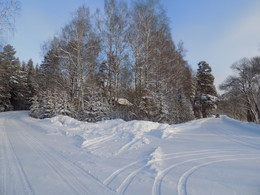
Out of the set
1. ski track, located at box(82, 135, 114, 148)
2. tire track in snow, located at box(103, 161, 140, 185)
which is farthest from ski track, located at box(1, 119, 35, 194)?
ski track, located at box(82, 135, 114, 148)

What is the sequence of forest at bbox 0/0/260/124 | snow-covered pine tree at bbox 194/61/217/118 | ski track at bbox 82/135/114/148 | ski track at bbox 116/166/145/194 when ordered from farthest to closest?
snow-covered pine tree at bbox 194/61/217/118
forest at bbox 0/0/260/124
ski track at bbox 82/135/114/148
ski track at bbox 116/166/145/194

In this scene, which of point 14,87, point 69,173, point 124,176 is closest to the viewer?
point 124,176

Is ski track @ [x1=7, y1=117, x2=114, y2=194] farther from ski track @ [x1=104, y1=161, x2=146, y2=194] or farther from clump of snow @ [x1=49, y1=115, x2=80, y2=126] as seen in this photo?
clump of snow @ [x1=49, y1=115, x2=80, y2=126]

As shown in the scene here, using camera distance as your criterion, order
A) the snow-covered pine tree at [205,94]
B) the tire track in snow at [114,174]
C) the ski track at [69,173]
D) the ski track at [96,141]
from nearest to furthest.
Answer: the ski track at [69,173], the tire track in snow at [114,174], the ski track at [96,141], the snow-covered pine tree at [205,94]

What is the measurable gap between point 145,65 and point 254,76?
14.3m

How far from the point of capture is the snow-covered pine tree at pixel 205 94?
21.1 metres

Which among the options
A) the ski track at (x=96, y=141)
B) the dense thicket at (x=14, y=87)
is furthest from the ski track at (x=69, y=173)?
the dense thicket at (x=14, y=87)

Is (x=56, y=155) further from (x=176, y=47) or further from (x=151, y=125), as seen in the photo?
(x=176, y=47)

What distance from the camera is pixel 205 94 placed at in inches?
853

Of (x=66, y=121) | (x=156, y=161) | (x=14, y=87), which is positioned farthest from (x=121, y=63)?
(x=14, y=87)

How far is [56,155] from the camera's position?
14.6 feet

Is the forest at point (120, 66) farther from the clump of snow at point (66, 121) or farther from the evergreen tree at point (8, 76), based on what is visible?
the evergreen tree at point (8, 76)

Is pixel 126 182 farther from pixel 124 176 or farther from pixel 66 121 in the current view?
pixel 66 121

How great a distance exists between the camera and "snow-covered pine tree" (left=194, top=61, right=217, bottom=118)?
21141 millimetres
